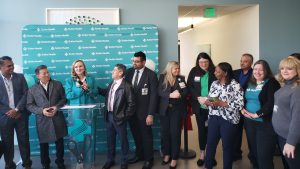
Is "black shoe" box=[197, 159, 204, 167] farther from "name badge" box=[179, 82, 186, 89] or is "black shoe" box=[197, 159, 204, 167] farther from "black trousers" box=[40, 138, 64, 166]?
"black trousers" box=[40, 138, 64, 166]

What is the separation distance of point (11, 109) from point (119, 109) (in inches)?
57.2

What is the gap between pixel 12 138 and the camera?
370 centimetres

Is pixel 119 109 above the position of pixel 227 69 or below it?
below

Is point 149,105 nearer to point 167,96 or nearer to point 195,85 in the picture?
point 167,96

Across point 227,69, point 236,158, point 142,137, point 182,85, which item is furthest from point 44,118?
point 236,158

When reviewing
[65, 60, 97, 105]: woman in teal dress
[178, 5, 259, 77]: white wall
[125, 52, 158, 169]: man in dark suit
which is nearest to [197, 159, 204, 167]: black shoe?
[125, 52, 158, 169]: man in dark suit

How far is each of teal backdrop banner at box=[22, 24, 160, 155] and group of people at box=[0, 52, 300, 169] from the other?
1.90 feet

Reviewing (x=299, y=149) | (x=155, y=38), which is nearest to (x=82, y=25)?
(x=155, y=38)

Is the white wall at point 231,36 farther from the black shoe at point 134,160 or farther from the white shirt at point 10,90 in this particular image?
the white shirt at point 10,90

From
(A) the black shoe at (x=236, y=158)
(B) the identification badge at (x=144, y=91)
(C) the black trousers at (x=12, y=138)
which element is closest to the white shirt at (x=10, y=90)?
(C) the black trousers at (x=12, y=138)

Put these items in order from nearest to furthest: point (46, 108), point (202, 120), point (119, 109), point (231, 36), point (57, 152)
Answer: point (46, 108) < point (119, 109) < point (57, 152) < point (202, 120) < point (231, 36)

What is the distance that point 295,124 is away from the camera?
2.23m

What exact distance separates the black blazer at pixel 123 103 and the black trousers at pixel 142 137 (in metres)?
0.28

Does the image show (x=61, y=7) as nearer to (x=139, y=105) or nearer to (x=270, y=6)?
(x=139, y=105)
